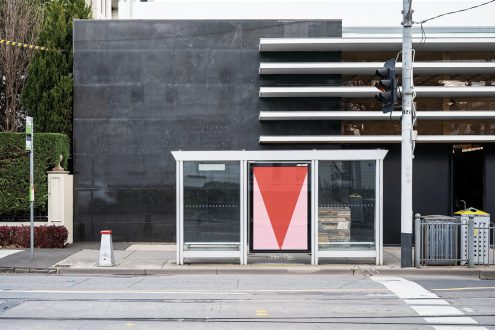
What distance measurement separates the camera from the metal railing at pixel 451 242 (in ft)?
42.8

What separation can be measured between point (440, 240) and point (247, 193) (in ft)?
15.1

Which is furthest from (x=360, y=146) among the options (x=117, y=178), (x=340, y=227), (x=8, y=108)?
(x=8, y=108)

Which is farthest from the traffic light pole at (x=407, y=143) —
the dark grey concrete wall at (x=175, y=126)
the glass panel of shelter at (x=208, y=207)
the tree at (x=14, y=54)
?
the tree at (x=14, y=54)

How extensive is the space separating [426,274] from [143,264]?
21.6ft

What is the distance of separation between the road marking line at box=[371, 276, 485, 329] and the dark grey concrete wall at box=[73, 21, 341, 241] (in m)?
7.21

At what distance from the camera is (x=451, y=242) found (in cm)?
1316

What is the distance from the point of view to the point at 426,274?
12742 mm

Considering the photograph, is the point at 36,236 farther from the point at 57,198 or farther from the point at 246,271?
the point at 246,271

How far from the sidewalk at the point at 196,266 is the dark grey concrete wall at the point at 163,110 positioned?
2794 mm

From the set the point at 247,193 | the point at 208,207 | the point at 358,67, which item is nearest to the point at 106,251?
the point at 208,207

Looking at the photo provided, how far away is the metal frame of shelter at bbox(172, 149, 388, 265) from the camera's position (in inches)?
525

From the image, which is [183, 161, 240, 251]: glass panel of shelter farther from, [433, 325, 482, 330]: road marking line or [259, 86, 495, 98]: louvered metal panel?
[433, 325, 482, 330]: road marking line

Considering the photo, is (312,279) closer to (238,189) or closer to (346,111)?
(238,189)

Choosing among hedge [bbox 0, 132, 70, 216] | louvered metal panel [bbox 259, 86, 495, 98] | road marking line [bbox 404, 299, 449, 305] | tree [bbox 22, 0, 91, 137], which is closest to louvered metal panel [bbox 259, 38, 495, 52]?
louvered metal panel [bbox 259, 86, 495, 98]
